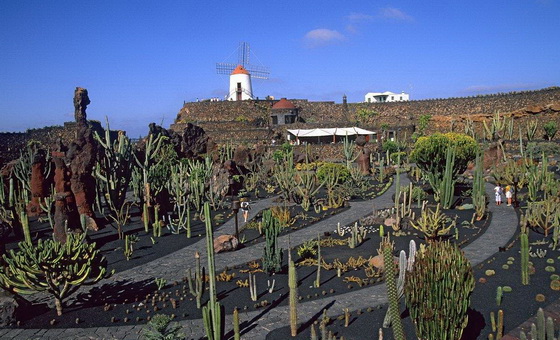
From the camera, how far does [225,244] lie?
12227 mm

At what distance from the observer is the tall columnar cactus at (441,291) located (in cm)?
601

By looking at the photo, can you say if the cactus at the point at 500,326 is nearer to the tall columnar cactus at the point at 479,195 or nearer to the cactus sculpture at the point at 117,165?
the tall columnar cactus at the point at 479,195

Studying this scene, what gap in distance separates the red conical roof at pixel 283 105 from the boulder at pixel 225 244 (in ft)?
115

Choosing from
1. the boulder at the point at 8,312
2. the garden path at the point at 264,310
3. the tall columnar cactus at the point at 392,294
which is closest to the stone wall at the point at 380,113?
the garden path at the point at 264,310

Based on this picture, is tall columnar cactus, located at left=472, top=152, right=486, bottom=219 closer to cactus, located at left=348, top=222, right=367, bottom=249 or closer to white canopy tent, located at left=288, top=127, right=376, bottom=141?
cactus, located at left=348, top=222, right=367, bottom=249

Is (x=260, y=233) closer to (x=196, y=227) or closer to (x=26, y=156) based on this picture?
(x=196, y=227)

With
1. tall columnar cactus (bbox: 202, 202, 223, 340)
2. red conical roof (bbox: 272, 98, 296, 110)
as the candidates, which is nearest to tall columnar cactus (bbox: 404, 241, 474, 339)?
tall columnar cactus (bbox: 202, 202, 223, 340)

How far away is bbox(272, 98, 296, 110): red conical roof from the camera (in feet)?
153

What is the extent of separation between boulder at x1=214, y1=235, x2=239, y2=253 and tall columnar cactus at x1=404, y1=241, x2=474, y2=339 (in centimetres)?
669

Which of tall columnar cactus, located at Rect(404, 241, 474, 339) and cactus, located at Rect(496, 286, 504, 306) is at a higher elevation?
tall columnar cactus, located at Rect(404, 241, 474, 339)

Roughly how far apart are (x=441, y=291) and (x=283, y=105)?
41.9 m

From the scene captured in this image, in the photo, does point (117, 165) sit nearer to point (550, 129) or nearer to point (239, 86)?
point (550, 129)

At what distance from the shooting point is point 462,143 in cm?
1708

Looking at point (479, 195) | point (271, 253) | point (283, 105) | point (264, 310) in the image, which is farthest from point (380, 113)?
point (264, 310)
